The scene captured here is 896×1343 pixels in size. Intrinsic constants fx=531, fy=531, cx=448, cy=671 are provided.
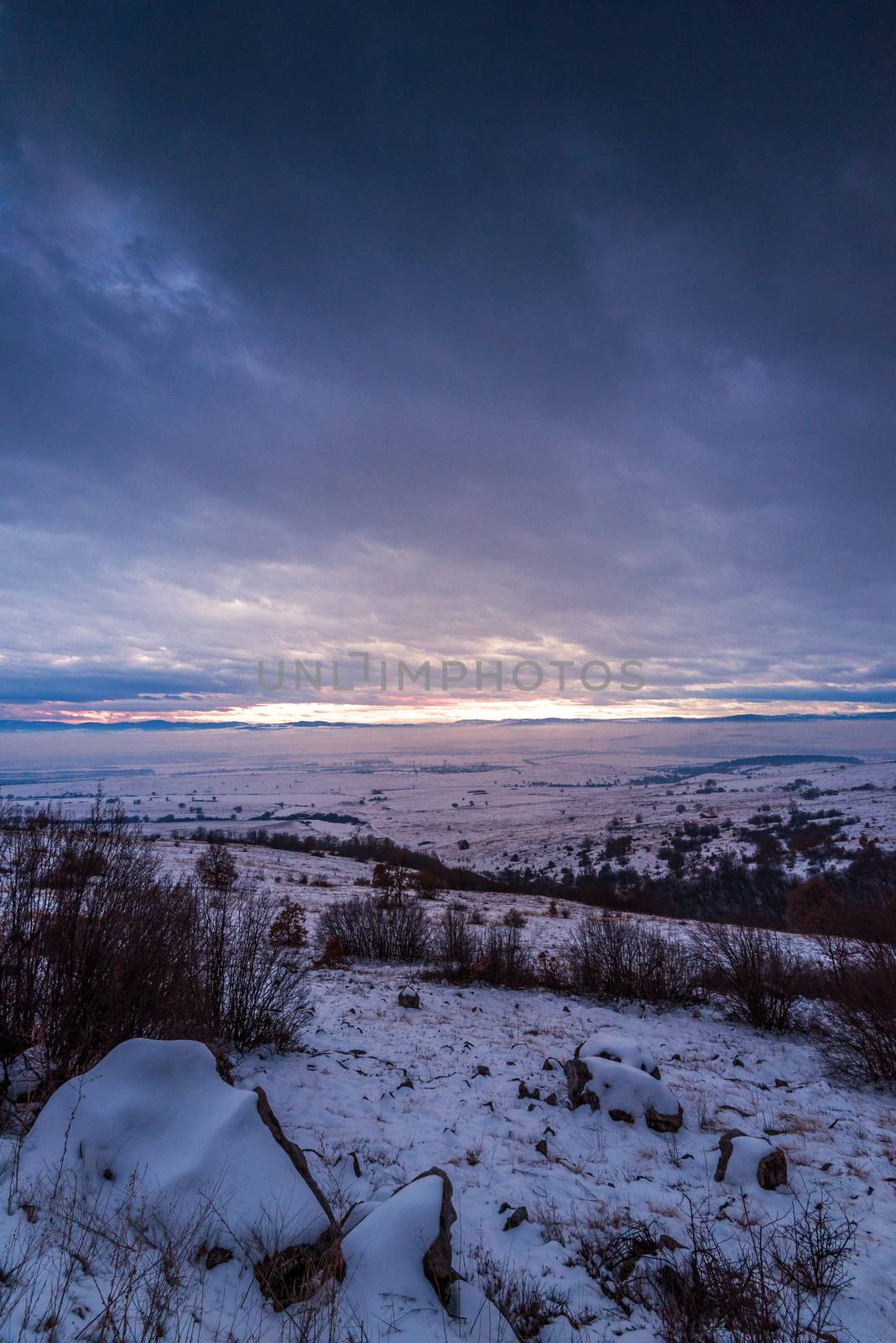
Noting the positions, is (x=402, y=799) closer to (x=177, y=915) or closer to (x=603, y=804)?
(x=603, y=804)

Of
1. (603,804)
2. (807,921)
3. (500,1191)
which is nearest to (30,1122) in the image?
(500,1191)

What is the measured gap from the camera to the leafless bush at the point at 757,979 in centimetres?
1377

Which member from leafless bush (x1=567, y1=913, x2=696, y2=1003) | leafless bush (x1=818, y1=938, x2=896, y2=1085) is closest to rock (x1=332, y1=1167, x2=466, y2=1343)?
leafless bush (x1=818, y1=938, x2=896, y2=1085)

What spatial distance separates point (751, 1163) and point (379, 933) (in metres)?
16.2

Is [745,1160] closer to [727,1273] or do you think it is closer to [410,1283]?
[727,1273]

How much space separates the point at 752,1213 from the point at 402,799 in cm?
12883

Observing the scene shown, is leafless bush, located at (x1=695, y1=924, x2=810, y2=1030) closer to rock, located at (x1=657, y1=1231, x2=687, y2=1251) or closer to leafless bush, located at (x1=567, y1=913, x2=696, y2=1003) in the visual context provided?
leafless bush, located at (x1=567, y1=913, x2=696, y2=1003)

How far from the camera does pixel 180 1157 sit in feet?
15.6

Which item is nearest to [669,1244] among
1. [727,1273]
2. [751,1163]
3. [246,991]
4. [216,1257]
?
[727,1273]

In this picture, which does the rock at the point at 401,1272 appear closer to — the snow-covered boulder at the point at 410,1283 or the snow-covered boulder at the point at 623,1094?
the snow-covered boulder at the point at 410,1283

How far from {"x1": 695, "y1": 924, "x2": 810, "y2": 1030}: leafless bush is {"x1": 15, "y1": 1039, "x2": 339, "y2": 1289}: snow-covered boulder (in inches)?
523

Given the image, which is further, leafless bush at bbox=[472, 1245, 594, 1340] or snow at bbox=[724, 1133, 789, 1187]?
snow at bbox=[724, 1133, 789, 1187]

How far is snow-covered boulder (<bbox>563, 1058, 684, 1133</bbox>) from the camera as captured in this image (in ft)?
27.3

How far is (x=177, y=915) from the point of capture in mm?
9180
